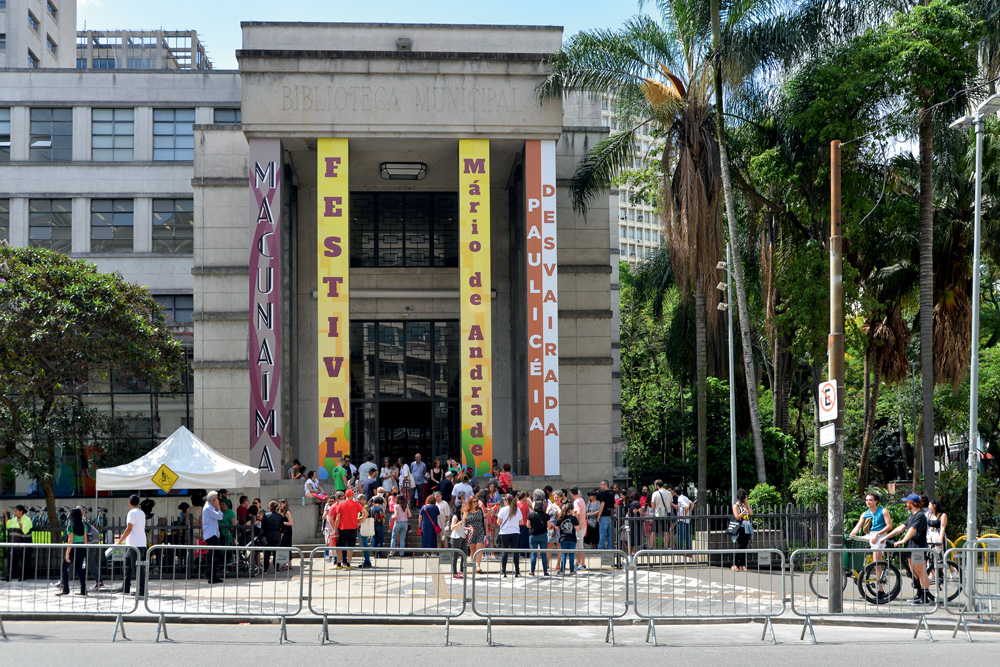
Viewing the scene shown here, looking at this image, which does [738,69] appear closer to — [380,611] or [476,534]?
[476,534]

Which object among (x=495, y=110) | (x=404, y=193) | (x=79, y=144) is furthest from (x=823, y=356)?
(x=79, y=144)

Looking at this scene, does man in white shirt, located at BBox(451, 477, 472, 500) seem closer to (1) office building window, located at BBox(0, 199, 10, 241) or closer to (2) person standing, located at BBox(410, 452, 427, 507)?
(2) person standing, located at BBox(410, 452, 427, 507)

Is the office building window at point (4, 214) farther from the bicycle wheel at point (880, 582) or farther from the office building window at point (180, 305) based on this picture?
the bicycle wheel at point (880, 582)

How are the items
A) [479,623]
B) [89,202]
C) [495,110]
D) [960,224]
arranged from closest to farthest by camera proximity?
[479,623]
[960,224]
[495,110]
[89,202]

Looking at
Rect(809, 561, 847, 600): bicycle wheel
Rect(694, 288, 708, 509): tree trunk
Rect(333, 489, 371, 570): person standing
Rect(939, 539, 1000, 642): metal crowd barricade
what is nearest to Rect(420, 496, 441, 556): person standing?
Rect(333, 489, 371, 570): person standing

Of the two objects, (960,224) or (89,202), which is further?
(89,202)

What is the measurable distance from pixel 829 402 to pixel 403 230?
22.1m

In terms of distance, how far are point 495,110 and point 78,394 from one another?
1412 centimetres

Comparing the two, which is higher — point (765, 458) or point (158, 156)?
point (158, 156)

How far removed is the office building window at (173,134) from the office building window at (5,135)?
218 inches

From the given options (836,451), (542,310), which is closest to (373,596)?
(836,451)

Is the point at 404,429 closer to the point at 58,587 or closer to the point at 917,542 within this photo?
the point at 58,587

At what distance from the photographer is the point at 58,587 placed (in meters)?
16.2

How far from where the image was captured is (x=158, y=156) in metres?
38.5
